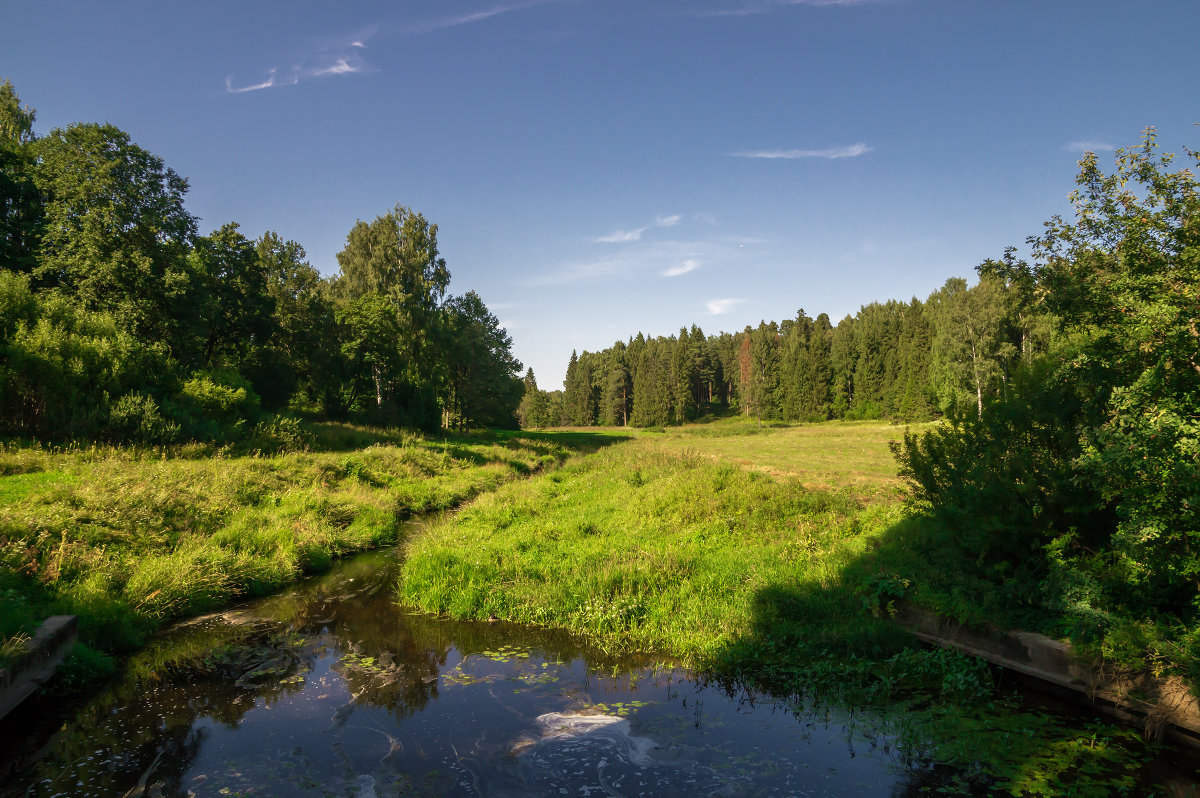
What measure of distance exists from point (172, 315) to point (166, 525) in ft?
68.1

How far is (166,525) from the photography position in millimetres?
14016

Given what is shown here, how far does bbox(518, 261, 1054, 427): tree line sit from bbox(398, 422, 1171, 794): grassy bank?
3754cm

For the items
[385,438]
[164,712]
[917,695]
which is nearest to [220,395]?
[385,438]

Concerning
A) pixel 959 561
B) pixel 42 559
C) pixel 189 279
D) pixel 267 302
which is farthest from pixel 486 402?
pixel 959 561

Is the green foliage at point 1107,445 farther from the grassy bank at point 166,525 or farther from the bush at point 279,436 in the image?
the bush at point 279,436

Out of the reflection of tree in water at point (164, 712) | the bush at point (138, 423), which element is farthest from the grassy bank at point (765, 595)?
the bush at point (138, 423)

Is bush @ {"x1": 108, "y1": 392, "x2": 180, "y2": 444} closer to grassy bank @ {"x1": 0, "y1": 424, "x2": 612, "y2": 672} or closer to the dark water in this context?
grassy bank @ {"x1": 0, "y1": 424, "x2": 612, "y2": 672}

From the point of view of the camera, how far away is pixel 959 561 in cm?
986

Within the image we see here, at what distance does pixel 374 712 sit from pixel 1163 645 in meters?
10.0

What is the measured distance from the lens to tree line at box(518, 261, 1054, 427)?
5884 cm

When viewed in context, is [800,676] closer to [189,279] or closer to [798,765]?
[798,765]

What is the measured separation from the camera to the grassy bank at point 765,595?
6.80m

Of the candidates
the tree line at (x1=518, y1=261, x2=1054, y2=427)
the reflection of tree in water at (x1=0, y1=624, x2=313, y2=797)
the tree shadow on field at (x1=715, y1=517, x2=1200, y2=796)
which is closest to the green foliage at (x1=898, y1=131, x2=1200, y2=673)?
the tree shadow on field at (x1=715, y1=517, x2=1200, y2=796)

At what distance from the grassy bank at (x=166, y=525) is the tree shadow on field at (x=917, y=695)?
10.7 metres
